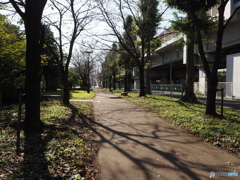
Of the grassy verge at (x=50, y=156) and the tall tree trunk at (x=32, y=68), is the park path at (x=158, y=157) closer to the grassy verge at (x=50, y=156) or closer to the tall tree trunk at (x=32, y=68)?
the grassy verge at (x=50, y=156)

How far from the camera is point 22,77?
1543 cm

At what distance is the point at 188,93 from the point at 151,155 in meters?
11.8

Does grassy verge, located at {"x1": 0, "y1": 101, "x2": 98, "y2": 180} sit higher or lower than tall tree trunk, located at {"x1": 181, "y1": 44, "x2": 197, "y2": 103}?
lower

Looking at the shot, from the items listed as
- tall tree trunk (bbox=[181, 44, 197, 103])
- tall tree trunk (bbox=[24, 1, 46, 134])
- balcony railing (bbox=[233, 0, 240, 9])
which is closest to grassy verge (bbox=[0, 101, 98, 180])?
tall tree trunk (bbox=[24, 1, 46, 134])

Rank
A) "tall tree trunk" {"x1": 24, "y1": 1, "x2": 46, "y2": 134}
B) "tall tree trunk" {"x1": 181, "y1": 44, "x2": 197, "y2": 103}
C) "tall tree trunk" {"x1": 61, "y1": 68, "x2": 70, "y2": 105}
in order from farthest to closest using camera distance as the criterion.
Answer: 1. "tall tree trunk" {"x1": 181, "y1": 44, "x2": 197, "y2": 103}
2. "tall tree trunk" {"x1": 61, "y1": 68, "x2": 70, "y2": 105}
3. "tall tree trunk" {"x1": 24, "y1": 1, "x2": 46, "y2": 134}

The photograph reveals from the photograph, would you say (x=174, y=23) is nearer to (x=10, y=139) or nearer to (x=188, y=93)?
(x=188, y=93)

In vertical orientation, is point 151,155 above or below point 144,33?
below

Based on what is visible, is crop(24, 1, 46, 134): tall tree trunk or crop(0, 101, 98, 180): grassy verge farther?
crop(24, 1, 46, 134): tall tree trunk

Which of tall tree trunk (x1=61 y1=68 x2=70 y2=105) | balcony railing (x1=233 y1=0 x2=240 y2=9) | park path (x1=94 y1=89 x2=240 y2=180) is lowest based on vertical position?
park path (x1=94 y1=89 x2=240 y2=180)

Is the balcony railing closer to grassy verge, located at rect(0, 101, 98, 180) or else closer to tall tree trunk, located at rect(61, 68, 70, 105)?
tall tree trunk, located at rect(61, 68, 70, 105)

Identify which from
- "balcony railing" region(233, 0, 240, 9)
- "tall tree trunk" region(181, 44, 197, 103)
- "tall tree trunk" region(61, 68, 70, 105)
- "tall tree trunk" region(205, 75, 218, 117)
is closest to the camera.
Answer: "tall tree trunk" region(205, 75, 218, 117)

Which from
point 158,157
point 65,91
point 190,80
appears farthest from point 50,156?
point 190,80

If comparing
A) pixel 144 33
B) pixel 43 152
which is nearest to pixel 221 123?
pixel 43 152

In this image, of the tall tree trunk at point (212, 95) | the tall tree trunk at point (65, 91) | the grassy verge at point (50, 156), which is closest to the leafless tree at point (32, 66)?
the grassy verge at point (50, 156)
